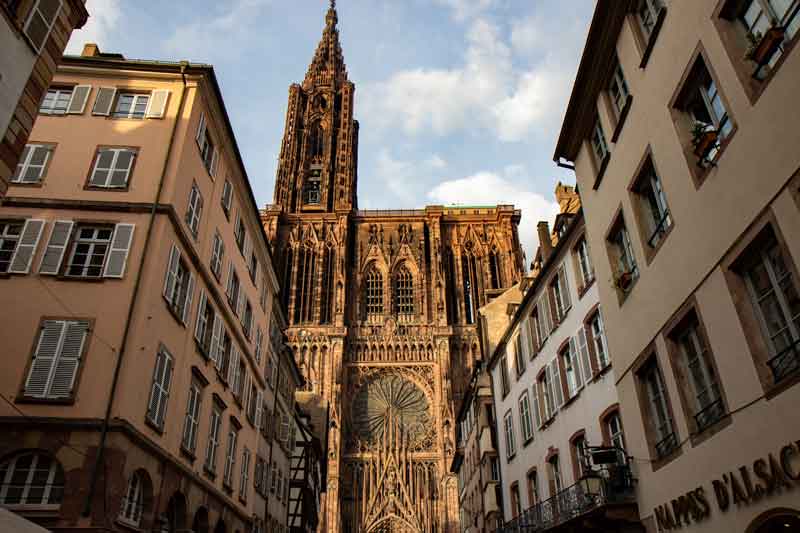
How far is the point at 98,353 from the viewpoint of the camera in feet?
40.1

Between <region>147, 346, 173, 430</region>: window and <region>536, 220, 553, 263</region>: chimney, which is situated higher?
<region>536, 220, 553, 263</region>: chimney

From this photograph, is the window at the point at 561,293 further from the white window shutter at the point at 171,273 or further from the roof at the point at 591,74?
the white window shutter at the point at 171,273

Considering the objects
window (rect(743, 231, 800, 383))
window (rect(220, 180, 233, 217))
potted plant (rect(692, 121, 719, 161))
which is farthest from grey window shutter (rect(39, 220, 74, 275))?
window (rect(743, 231, 800, 383))

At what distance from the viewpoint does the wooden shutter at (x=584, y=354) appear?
15.3 m

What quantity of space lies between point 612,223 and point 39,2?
10907 millimetres

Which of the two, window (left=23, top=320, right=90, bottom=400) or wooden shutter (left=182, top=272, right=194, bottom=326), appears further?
wooden shutter (left=182, top=272, right=194, bottom=326)

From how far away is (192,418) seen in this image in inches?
609

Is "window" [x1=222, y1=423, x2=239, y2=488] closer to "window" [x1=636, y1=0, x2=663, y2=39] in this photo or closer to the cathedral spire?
"window" [x1=636, y1=0, x2=663, y2=39]

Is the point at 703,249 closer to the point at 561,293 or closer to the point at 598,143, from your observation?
the point at 598,143

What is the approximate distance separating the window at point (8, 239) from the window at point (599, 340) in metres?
12.8

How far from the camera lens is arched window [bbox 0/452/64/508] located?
11.1 meters

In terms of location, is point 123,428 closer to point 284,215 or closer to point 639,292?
point 639,292

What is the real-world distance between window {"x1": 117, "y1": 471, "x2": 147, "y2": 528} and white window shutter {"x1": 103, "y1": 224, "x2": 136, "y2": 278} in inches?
162

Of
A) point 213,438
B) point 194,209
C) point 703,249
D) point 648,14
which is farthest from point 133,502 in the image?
point 648,14
